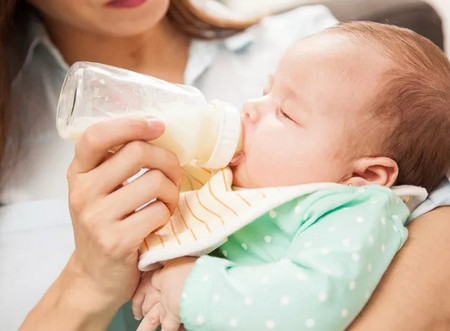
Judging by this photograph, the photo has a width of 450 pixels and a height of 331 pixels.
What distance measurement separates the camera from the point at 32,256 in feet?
4.14

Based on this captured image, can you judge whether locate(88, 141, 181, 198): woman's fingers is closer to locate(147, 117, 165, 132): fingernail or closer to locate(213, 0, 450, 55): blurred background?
locate(147, 117, 165, 132): fingernail

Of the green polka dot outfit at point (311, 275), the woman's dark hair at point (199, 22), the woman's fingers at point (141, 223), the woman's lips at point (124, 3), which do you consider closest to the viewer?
the green polka dot outfit at point (311, 275)

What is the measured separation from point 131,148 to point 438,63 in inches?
18.7

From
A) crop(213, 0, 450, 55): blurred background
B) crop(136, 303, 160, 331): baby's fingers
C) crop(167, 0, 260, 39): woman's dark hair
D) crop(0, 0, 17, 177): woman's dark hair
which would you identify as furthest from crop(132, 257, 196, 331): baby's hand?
crop(213, 0, 450, 55): blurred background

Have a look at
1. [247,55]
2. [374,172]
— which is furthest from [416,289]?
[247,55]

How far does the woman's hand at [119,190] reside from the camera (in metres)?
0.88

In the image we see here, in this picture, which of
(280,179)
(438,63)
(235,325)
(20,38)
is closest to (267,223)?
(280,179)

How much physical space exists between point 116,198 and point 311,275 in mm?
296

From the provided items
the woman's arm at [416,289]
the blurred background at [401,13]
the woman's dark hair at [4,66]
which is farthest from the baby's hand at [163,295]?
the blurred background at [401,13]

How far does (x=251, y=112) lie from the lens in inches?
38.8

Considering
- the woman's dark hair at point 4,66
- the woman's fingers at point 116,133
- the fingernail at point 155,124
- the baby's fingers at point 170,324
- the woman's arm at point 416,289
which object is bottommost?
the woman's dark hair at point 4,66

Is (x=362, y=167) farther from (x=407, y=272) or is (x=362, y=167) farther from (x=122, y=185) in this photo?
(x=122, y=185)

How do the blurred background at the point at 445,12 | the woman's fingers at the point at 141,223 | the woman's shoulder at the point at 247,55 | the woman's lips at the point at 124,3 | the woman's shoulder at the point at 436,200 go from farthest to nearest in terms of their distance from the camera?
the blurred background at the point at 445,12 → the woman's shoulder at the point at 247,55 → the woman's lips at the point at 124,3 → the woman's shoulder at the point at 436,200 → the woman's fingers at the point at 141,223

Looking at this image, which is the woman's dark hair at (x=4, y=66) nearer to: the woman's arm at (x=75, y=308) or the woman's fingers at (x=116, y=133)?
the woman's arm at (x=75, y=308)
